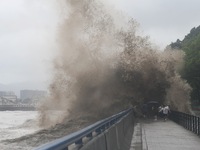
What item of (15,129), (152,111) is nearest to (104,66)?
(152,111)

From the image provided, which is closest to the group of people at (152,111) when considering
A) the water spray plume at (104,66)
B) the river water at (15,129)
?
the water spray plume at (104,66)

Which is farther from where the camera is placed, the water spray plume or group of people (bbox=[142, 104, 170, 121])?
the water spray plume

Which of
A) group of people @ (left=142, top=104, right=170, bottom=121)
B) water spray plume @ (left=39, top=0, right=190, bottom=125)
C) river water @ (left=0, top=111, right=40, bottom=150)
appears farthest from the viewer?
water spray plume @ (left=39, top=0, right=190, bottom=125)

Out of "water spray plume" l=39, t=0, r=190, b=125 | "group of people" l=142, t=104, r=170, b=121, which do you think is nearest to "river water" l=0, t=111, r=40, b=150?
"water spray plume" l=39, t=0, r=190, b=125

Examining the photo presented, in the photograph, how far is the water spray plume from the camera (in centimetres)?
4997

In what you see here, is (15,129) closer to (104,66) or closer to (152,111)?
(104,66)

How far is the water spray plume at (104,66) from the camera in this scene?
50.0m

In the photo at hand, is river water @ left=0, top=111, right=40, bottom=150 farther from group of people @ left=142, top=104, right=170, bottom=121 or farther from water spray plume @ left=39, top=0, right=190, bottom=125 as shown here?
group of people @ left=142, top=104, right=170, bottom=121

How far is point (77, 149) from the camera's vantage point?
7.14 metres

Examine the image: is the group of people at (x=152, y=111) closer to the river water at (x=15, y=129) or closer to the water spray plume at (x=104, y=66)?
the water spray plume at (x=104, y=66)

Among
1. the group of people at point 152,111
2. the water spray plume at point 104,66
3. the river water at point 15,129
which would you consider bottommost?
the river water at point 15,129

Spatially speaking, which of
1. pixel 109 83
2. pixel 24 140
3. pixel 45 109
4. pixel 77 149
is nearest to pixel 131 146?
pixel 77 149

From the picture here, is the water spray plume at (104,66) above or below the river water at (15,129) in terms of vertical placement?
above

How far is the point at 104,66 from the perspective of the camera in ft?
164
